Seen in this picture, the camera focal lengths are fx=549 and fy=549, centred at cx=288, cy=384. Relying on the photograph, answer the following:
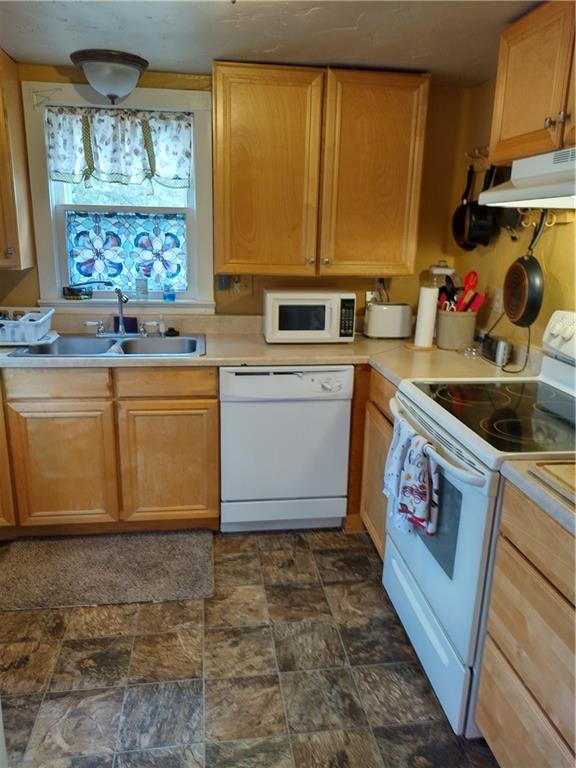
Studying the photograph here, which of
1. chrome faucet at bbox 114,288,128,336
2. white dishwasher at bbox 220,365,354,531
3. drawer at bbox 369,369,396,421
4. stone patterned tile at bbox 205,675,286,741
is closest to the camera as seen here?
stone patterned tile at bbox 205,675,286,741

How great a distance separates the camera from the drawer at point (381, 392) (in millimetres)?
2264

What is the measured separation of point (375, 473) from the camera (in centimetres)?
246

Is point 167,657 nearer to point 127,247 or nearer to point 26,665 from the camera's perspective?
point 26,665

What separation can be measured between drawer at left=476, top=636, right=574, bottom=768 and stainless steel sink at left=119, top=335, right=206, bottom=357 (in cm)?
189

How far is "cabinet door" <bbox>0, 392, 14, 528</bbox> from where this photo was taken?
2430 mm

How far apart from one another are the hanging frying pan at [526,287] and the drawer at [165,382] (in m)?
1.31

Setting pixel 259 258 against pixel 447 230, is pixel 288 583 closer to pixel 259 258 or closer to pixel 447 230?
pixel 259 258

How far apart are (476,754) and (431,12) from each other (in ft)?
7.84

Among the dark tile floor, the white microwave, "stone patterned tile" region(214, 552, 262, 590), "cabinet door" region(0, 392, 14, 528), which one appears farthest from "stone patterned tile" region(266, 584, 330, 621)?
"cabinet door" region(0, 392, 14, 528)

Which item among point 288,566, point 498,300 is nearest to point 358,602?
point 288,566

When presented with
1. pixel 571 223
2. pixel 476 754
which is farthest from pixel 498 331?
pixel 476 754

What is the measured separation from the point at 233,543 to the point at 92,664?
88cm

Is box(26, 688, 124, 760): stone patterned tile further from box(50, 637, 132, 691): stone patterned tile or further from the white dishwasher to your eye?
the white dishwasher

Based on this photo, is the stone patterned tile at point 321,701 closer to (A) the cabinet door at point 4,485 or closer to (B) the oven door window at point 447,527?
(B) the oven door window at point 447,527
